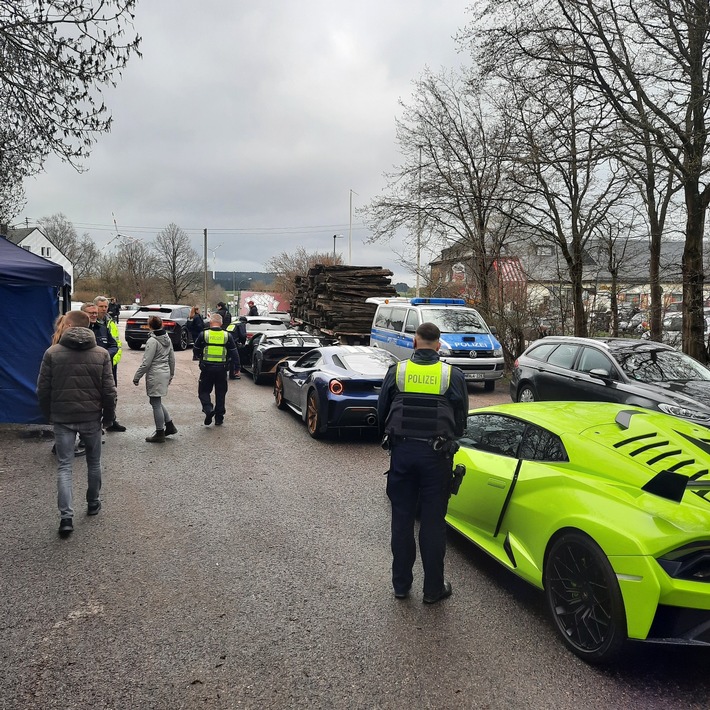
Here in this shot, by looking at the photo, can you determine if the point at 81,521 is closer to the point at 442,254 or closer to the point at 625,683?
the point at 625,683

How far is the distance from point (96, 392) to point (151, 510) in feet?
4.15

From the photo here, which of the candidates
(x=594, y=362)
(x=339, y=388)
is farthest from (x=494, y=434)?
(x=594, y=362)

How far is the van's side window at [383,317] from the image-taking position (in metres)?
16.1

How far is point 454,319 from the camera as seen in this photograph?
47.2ft

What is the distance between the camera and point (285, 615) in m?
3.61

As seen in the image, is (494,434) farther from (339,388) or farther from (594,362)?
(594,362)

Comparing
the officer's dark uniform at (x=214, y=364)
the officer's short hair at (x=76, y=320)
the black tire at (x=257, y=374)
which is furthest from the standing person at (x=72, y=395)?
the black tire at (x=257, y=374)

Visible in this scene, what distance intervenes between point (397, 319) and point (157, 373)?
27.0ft

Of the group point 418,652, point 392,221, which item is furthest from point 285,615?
point 392,221

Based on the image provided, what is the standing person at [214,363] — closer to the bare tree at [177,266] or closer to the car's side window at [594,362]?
the car's side window at [594,362]

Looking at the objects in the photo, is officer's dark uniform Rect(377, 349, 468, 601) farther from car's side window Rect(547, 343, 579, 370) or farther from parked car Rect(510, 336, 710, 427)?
car's side window Rect(547, 343, 579, 370)

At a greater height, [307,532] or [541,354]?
[541,354]

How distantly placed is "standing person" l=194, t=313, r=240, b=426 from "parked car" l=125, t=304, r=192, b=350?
42.4 ft

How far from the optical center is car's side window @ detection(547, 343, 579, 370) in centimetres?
948
